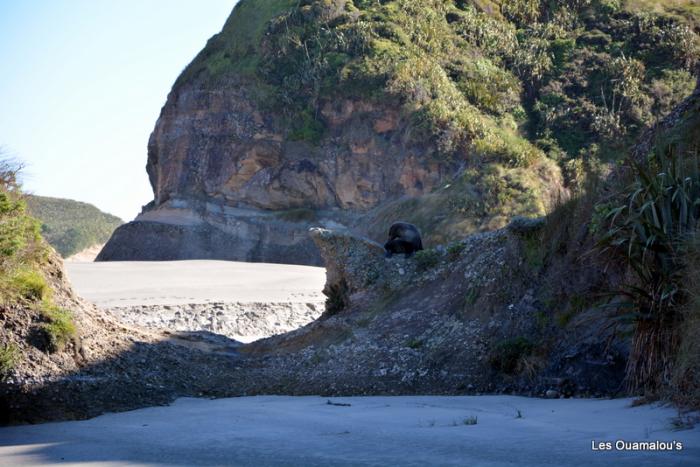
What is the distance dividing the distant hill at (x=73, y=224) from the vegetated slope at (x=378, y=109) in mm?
26097

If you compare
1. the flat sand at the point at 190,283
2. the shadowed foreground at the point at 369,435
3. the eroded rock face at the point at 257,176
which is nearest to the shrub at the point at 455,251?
the shadowed foreground at the point at 369,435

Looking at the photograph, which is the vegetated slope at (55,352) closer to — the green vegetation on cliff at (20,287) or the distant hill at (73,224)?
the green vegetation on cliff at (20,287)

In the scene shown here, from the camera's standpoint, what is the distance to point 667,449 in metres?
5.80

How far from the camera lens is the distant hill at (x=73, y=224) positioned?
7656cm

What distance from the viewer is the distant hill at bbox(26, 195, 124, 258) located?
3014 inches

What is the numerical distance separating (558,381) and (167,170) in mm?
40097

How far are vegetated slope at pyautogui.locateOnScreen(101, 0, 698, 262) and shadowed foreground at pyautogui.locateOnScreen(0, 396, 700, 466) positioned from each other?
28.2 meters

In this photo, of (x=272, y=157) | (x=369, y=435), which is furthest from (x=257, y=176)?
(x=369, y=435)

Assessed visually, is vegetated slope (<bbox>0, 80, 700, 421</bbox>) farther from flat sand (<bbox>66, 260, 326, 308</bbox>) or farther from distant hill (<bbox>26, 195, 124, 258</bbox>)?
distant hill (<bbox>26, 195, 124, 258</bbox>)

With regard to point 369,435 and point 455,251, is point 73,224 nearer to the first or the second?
point 455,251

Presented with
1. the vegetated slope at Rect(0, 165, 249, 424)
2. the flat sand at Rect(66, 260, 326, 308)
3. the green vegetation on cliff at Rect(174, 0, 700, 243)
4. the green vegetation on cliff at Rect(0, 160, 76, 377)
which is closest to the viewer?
the vegetated slope at Rect(0, 165, 249, 424)

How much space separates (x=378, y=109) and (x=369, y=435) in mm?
36764

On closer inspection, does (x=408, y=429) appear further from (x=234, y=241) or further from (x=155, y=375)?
(x=234, y=241)

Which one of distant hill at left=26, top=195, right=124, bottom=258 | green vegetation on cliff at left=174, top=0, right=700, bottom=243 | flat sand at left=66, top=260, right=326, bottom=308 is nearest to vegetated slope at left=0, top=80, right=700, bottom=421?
flat sand at left=66, top=260, right=326, bottom=308
